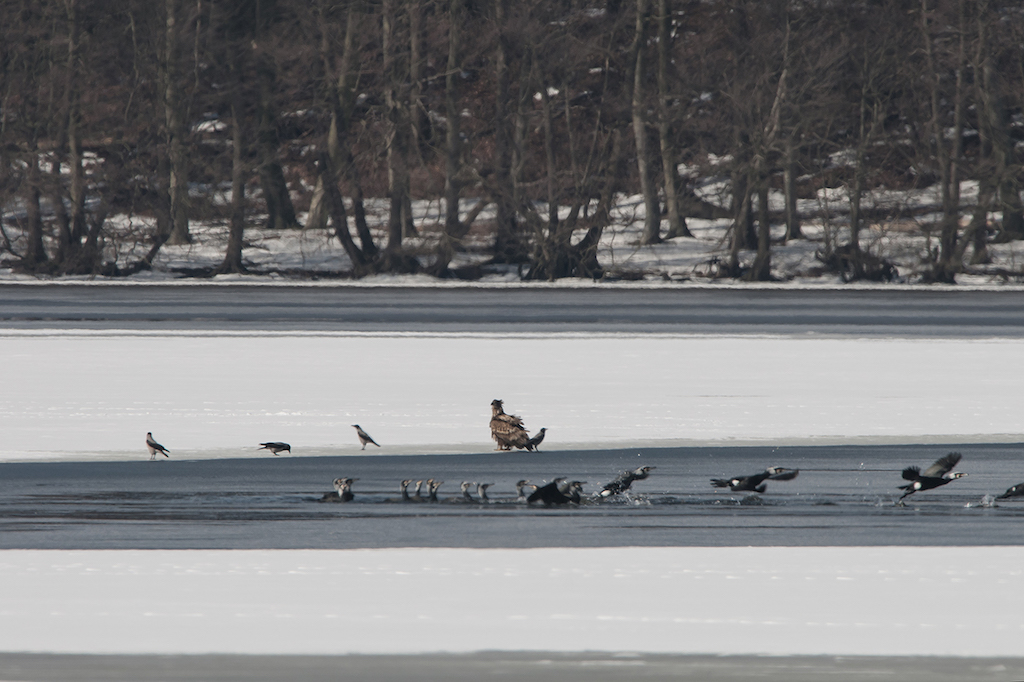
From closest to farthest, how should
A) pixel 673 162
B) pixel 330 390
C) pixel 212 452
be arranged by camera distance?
pixel 212 452
pixel 330 390
pixel 673 162

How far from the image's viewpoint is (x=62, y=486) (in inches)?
462

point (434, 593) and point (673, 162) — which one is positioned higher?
point (673, 162)

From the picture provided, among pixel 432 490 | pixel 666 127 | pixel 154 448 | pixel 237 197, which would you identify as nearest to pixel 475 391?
pixel 154 448

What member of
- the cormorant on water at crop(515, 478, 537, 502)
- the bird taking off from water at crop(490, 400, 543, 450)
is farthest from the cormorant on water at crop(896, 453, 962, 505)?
the bird taking off from water at crop(490, 400, 543, 450)

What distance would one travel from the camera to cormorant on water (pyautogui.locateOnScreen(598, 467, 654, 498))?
11.3 metres

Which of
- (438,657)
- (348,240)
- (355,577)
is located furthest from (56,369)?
(348,240)

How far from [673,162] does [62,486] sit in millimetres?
42451

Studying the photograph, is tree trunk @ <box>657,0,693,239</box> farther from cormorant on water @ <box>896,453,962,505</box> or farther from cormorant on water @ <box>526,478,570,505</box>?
cormorant on water @ <box>526,478,570,505</box>

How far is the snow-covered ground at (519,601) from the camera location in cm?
709

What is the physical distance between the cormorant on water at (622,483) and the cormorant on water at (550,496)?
1.06ft

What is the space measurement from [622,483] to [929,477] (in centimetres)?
193

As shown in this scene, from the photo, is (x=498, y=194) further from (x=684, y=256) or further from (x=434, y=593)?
(x=434, y=593)

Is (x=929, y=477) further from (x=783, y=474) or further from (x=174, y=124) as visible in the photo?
(x=174, y=124)

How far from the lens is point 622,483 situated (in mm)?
11383
